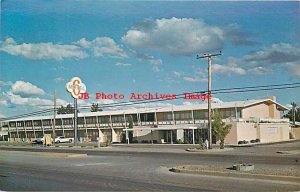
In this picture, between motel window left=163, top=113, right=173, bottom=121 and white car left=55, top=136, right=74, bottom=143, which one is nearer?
motel window left=163, top=113, right=173, bottom=121

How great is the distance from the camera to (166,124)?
5719 cm

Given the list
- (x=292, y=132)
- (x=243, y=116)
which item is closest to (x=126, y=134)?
(x=243, y=116)

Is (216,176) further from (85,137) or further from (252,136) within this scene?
(85,137)

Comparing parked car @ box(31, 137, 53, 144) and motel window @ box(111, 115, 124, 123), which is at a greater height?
motel window @ box(111, 115, 124, 123)

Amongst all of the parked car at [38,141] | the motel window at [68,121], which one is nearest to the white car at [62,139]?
the motel window at [68,121]

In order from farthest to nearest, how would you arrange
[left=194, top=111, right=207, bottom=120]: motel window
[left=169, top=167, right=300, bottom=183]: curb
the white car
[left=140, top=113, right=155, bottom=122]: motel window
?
the white car → [left=140, top=113, right=155, bottom=122]: motel window → [left=194, top=111, right=207, bottom=120]: motel window → [left=169, top=167, right=300, bottom=183]: curb

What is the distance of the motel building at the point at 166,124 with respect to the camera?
50188 mm

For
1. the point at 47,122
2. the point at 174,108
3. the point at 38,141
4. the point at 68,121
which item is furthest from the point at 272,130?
the point at 38,141

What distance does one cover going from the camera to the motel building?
50.2 m

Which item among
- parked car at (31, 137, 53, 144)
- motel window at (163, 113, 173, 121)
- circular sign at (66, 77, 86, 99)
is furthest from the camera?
motel window at (163, 113, 173, 121)

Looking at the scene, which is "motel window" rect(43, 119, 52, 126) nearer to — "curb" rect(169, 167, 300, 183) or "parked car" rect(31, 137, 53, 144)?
"parked car" rect(31, 137, 53, 144)

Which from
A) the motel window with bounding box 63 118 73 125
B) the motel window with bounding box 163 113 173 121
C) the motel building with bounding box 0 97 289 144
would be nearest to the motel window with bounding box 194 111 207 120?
the motel building with bounding box 0 97 289 144

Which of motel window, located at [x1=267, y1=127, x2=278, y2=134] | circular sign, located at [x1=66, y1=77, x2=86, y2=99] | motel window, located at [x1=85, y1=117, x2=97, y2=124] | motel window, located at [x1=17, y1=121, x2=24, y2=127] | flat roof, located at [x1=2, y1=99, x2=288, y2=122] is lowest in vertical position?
motel window, located at [x1=267, y1=127, x2=278, y2=134]

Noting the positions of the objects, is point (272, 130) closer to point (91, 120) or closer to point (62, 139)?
point (91, 120)
